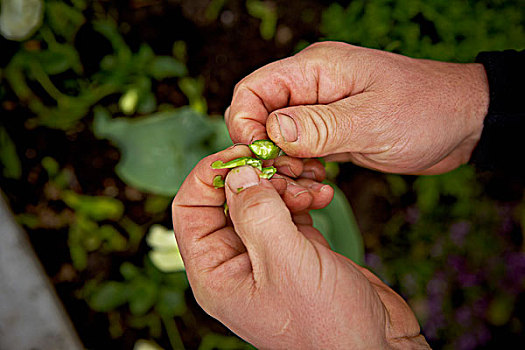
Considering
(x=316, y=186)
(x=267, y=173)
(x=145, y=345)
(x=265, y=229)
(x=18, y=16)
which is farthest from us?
(x=145, y=345)

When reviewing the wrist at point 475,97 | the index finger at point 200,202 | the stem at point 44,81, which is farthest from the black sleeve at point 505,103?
the stem at point 44,81

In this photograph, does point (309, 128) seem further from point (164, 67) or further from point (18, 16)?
point (18, 16)

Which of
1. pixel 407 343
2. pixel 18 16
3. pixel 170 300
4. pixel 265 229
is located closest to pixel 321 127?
pixel 265 229

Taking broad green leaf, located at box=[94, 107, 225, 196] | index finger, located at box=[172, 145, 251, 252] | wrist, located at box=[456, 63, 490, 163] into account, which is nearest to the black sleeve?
wrist, located at box=[456, 63, 490, 163]

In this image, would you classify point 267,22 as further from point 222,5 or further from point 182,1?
point 182,1

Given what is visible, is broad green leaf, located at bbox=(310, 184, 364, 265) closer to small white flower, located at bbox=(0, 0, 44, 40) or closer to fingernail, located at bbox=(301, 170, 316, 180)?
fingernail, located at bbox=(301, 170, 316, 180)

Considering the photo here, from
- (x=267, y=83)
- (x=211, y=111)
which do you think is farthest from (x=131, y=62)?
(x=267, y=83)
